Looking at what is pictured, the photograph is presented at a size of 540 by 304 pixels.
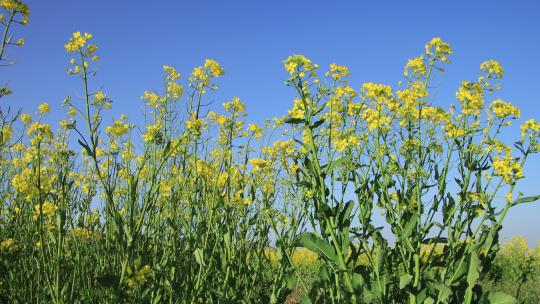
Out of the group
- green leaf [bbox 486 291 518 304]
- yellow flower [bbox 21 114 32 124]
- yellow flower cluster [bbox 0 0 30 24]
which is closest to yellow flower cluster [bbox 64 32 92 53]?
yellow flower cluster [bbox 0 0 30 24]

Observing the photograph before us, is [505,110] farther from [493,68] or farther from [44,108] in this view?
[44,108]

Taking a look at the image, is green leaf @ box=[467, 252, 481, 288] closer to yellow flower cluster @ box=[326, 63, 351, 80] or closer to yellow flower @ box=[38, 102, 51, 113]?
yellow flower cluster @ box=[326, 63, 351, 80]

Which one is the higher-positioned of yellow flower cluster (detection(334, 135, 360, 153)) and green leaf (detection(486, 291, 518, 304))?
yellow flower cluster (detection(334, 135, 360, 153))

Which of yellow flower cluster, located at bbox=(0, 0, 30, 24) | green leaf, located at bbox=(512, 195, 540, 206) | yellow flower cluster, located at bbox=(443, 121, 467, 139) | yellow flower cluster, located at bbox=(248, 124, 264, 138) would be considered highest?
yellow flower cluster, located at bbox=(0, 0, 30, 24)

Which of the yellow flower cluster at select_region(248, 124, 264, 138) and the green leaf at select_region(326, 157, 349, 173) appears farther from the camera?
the yellow flower cluster at select_region(248, 124, 264, 138)

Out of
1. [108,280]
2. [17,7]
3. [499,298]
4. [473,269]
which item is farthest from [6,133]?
[499,298]

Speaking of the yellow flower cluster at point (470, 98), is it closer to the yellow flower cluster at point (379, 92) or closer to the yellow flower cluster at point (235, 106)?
the yellow flower cluster at point (379, 92)

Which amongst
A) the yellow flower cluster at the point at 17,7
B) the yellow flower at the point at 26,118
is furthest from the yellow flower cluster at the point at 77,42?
the yellow flower at the point at 26,118

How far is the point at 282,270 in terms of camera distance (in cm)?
319

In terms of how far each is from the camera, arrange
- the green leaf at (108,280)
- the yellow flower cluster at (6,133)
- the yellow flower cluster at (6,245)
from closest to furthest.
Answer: the green leaf at (108,280) → the yellow flower cluster at (6,133) → the yellow flower cluster at (6,245)

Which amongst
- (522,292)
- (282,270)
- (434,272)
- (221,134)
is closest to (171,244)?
(282,270)

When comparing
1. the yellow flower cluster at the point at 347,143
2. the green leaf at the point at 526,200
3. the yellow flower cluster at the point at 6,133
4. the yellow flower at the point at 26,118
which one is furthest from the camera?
the yellow flower at the point at 26,118

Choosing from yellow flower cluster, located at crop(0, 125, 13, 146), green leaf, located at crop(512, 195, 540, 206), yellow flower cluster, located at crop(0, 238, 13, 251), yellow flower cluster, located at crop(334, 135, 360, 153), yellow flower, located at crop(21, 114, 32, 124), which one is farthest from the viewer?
yellow flower cluster, located at crop(0, 238, 13, 251)

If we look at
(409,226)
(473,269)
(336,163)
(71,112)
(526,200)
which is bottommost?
(473,269)
